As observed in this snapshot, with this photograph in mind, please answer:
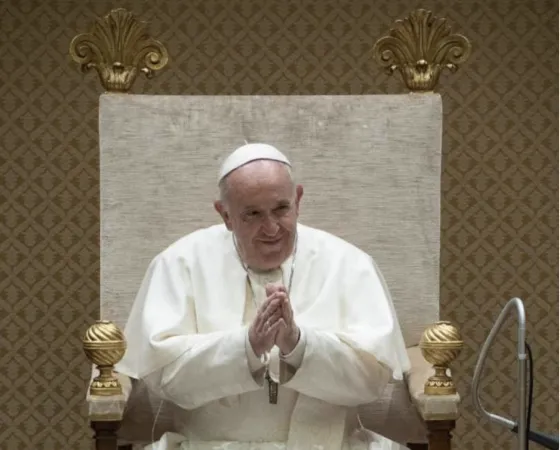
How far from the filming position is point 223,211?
3.89 meters

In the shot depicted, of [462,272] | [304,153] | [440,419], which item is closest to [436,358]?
[440,419]

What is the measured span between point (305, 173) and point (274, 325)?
92 centimetres

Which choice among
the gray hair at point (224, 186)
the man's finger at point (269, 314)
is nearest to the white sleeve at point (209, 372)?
the man's finger at point (269, 314)

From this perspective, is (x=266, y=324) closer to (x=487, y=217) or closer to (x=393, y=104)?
(x=393, y=104)

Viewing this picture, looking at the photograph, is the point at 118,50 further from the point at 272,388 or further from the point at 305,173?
the point at 272,388

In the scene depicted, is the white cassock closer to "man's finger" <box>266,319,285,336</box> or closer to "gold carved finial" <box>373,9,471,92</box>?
"man's finger" <box>266,319,285,336</box>

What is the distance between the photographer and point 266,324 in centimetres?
351

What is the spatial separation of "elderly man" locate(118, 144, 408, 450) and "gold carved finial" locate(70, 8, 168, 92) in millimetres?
622

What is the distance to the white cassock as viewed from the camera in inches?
143

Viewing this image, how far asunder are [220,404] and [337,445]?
34 centimetres

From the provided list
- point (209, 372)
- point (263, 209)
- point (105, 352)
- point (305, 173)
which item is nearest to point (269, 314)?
point (209, 372)

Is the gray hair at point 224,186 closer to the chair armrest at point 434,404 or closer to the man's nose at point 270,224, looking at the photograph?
the man's nose at point 270,224

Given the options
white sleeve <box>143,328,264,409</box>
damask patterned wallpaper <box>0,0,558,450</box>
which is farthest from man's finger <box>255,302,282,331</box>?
damask patterned wallpaper <box>0,0,558,450</box>

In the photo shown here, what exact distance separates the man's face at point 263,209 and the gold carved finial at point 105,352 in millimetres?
458
